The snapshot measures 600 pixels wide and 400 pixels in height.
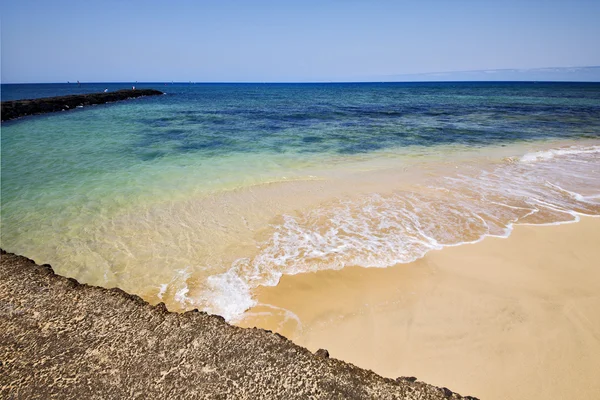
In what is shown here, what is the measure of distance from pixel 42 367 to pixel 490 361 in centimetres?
450

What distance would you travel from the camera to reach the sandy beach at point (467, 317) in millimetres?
3338

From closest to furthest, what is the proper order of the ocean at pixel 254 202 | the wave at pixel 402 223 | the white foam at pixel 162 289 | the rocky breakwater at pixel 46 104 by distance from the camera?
the white foam at pixel 162 289 < the wave at pixel 402 223 < the ocean at pixel 254 202 < the rocky breakwater at pixel 46 104

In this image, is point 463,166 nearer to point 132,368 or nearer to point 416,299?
point 416,299

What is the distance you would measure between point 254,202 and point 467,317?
17.7ft

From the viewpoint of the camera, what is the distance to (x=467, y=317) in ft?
13.4

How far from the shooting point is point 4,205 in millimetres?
7566

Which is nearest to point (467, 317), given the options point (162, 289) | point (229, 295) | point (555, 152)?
point (229, 295)

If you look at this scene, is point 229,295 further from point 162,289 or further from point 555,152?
point 555,152

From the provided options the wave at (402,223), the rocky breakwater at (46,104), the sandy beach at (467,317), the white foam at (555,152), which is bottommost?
the sandy beach at (467,317)

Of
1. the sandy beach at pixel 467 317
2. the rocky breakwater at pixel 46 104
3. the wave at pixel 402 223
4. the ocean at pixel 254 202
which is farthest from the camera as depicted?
the rocky breakwater at pixel 46 104

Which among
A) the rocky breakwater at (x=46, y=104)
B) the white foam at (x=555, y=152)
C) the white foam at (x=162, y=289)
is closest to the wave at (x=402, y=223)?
the white foam at (x=162, y=289)

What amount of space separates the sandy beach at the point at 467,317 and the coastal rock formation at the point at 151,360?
4.41ft

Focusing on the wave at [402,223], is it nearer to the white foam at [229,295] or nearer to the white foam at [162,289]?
the white foam at [229,295]

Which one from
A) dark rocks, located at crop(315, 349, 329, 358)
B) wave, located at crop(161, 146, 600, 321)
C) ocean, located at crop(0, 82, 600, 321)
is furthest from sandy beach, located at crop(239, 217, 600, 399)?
dark rocks, located at crop(315, 349, 329, 358)
